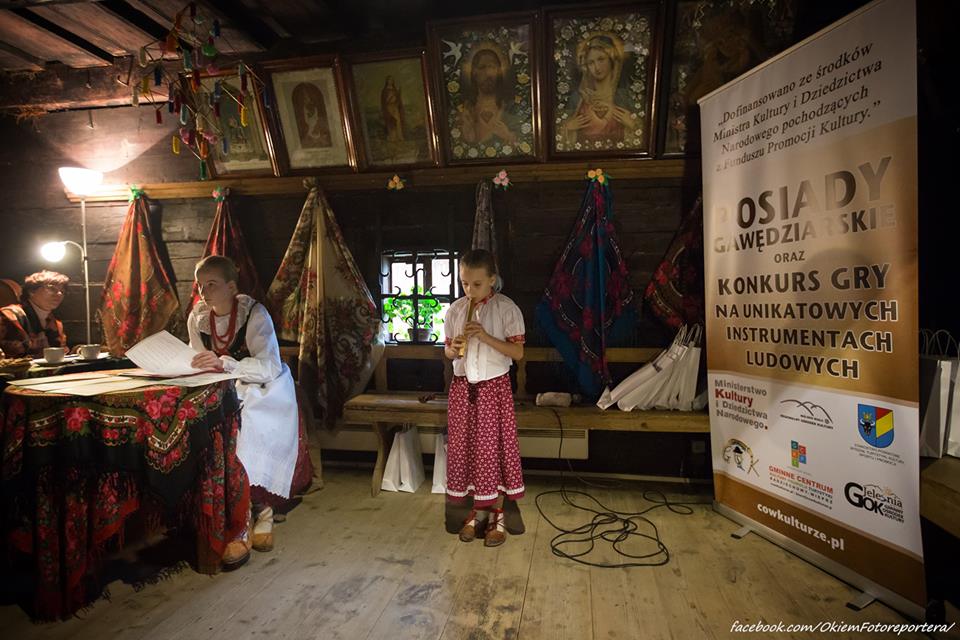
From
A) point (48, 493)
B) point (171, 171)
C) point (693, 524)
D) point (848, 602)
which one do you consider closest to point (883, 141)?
point (848, 602)

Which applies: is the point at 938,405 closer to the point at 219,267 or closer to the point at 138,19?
the point at 219,267

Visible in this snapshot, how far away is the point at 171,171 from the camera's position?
4.30 m

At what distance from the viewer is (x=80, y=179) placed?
13.4ft

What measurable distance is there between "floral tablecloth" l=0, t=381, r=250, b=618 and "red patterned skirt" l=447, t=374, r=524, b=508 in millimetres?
1200

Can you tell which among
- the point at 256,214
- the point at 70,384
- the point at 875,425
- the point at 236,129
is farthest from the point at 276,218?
the point at 875,425

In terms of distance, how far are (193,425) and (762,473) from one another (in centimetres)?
280

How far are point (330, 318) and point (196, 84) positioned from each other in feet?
5.57

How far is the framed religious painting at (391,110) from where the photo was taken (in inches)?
142

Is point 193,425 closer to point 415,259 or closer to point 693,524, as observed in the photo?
point 415,259

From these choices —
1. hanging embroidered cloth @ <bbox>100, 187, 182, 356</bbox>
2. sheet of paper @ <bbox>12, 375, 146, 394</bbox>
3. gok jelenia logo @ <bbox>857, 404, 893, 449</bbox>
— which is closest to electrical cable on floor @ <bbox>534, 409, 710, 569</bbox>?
gok jelenia logo @ <bbox>857, 404, 893, 449</bbox>

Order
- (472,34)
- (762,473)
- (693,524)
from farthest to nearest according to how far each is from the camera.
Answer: (472,34)
(693,524)
(762,473)

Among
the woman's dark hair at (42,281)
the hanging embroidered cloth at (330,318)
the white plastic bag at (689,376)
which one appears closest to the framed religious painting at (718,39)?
the white plastic bag at (689,376)

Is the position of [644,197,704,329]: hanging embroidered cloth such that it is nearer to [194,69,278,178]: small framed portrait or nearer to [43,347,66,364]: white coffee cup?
[194,69,278,178]: small framed portrait

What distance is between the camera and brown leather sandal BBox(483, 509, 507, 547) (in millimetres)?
2725
